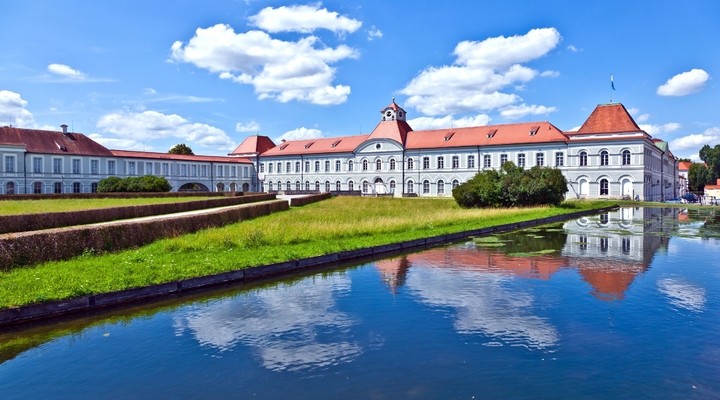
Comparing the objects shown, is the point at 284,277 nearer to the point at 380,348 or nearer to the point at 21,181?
the point at 380,348

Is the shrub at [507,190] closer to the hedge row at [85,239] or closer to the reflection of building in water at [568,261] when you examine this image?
the reflection of building in water at [568,261]

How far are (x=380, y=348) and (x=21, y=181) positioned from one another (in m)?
59.1

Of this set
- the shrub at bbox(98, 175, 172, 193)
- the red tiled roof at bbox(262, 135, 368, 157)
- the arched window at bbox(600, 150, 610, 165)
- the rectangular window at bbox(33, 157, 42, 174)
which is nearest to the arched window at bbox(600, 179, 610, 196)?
the arched window at bbox(600, 150, 610, 165)

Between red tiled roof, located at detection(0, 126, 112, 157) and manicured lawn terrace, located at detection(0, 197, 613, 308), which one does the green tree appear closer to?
red tiled roof, located at detection(0, 126, 112, 157)

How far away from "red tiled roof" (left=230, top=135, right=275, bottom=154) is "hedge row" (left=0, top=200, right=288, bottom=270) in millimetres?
64258

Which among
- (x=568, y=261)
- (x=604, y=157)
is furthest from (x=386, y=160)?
(x=568, y=261)

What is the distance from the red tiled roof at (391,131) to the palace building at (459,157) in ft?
0.49

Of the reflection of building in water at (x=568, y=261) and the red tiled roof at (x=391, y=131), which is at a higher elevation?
the red tiled roof at (x=391, y=131)

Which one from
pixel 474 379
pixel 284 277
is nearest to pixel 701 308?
pixel 474 379

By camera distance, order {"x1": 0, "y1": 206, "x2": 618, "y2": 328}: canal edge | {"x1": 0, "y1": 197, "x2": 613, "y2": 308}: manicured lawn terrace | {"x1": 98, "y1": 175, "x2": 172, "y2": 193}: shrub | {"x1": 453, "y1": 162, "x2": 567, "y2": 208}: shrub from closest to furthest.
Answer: {"x1": 0, "y1": 206, "x2": 618, "y2": 328}: canal edge
{"x1": 0, "y1": 197, "x2": 613, "y2": 308}: manicured lawn terrace
{"x1": 453, "y1": 162, "x2": 567, "y2": 208}: shrub
{"x1": 98, "y1": 175, "x2": 172, "y2": 193}: shrub

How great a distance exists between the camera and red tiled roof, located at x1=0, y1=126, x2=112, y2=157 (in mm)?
54625

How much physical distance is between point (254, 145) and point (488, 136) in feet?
126

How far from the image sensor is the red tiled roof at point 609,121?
5456cm

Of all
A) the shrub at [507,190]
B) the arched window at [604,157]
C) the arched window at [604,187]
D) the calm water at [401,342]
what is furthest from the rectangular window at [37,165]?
the arched window at [604,187]
